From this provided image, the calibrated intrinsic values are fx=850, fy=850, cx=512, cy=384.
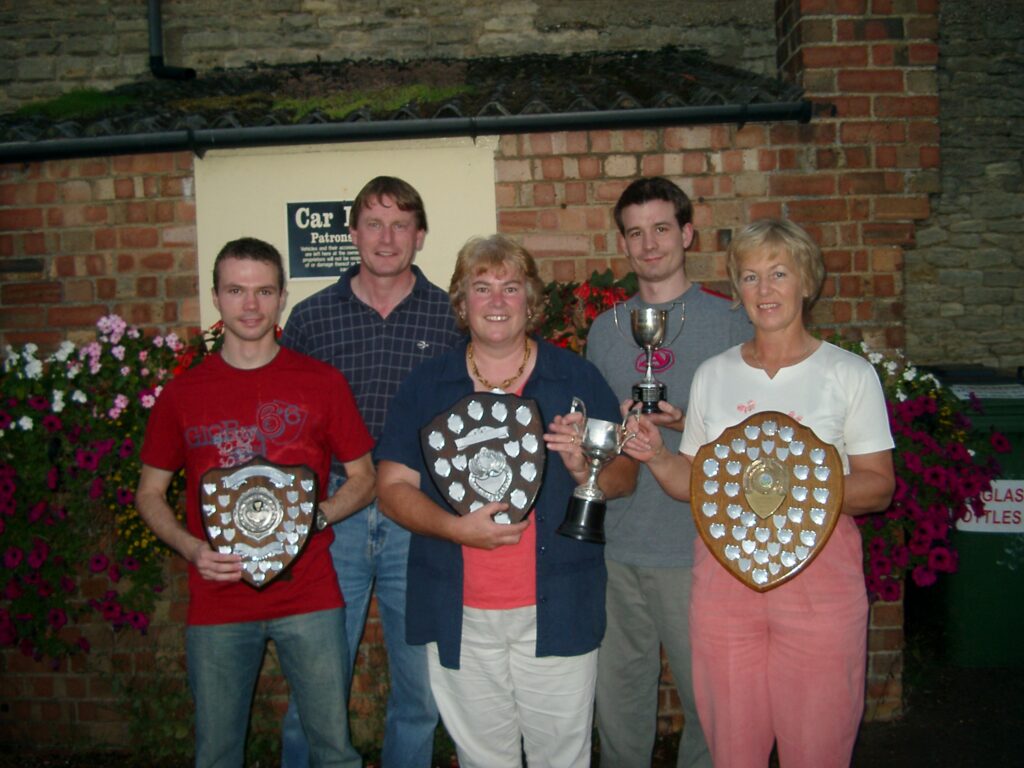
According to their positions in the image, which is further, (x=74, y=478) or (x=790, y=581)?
(x=74, y=478)

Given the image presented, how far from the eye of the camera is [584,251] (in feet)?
13.7

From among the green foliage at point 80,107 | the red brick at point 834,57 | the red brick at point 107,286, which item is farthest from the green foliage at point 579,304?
the green foliage at point 80,107

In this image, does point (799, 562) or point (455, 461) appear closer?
point (799, 562)

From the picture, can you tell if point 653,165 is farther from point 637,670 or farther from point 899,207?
point 637,670

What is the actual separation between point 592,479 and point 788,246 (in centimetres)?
84

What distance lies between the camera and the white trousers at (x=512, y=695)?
2.42 m

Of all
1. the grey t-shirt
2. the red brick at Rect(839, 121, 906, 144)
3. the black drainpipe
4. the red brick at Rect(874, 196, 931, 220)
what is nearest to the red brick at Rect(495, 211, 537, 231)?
the grey t-shirt

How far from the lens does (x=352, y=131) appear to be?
13.7 feet

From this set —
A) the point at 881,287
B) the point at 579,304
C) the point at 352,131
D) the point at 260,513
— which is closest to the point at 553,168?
the point at 579,304

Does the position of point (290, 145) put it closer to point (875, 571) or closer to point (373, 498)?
point (373, 498)

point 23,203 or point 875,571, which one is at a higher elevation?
point 23,203

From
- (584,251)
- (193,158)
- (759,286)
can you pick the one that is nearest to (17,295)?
(193,158)

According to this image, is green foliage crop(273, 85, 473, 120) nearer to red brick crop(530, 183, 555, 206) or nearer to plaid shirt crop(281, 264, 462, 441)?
red brick crop(530, 183, 555, 206)

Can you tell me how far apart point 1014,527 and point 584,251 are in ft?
8.40
